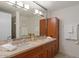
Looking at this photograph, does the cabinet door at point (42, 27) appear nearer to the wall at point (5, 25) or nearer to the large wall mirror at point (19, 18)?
the large wall mirror at point (19, 18)

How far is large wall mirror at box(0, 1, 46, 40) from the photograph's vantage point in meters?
2.03

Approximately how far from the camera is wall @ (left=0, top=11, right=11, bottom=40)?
1914mm

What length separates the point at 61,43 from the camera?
12.1ft

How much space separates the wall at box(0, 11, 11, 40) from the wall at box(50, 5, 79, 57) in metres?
2.20

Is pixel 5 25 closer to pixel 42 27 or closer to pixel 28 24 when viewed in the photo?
pixel 28 24

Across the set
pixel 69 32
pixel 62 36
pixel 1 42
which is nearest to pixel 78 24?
Answer: pixel 69 32

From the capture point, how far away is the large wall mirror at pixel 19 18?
2029 millimetres

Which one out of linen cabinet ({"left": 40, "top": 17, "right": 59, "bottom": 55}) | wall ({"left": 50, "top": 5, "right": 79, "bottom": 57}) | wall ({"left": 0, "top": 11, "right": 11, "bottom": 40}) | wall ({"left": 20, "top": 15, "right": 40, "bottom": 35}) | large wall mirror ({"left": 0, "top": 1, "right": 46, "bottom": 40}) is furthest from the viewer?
linen cabinet ({"left": 40, "top": 17, "right": 59, "bottom": 55})

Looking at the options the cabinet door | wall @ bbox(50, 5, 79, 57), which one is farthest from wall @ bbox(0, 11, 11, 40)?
A: wall @ bbox(50, 5, 79, 57)

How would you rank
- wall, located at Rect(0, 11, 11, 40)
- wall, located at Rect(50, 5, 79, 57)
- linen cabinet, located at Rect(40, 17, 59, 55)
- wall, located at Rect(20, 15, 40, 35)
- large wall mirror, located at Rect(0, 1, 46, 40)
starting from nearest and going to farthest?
wall, located at Rect(0, 11, 11, 40)
large wall mirror, located at Rect(0, 1, 46, 40)
wall, located at Rect(20, 15, 40, 35)
wall, located at Rect(50, 5, 79, 57)
linen cabinet, located at Rect(40, 17, 59, 55)

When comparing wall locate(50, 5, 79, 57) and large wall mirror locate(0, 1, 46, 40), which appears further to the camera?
wall locate(50, 5, 79, 57)

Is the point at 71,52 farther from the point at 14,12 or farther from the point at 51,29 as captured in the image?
the point at 14,12

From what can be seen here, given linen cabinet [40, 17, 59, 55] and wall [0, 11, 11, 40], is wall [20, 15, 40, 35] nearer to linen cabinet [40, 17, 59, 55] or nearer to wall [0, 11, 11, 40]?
wall [0, 11, 11, 40]

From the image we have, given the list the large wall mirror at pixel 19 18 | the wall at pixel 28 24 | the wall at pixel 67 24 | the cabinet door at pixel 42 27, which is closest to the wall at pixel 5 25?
the large wall mirror at pixel 19 18
